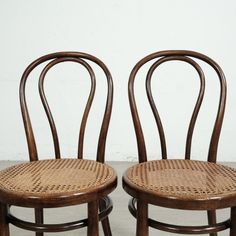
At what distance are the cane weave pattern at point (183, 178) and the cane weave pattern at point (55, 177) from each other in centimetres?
10

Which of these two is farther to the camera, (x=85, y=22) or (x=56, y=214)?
(x=85, y=22)

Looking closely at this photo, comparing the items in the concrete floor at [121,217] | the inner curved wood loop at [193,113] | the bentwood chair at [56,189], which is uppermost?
the inner curved wood loop at [193,113]

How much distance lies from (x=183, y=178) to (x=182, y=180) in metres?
0.02

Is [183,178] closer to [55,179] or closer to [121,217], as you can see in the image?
[55,179]

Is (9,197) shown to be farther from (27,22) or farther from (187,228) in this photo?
(27,22)

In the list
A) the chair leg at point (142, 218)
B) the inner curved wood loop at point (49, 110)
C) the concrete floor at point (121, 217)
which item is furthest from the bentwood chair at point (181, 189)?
the concrete floor at point (121, 217)

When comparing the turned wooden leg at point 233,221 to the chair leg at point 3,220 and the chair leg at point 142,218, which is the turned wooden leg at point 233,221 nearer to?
the chair leg at point 142,218

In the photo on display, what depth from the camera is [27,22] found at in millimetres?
2533

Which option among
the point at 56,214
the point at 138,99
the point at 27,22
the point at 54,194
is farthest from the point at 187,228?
the point at 27,22

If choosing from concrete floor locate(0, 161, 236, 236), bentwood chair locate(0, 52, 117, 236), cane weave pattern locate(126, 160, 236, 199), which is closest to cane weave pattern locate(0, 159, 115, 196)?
bentwood chair locate(0, 52, 117, 236)

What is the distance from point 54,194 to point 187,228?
0.36 metres

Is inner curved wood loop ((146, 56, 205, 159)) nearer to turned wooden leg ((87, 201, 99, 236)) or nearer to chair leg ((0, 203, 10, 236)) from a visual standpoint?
turned wooden leg ((87, 201, 99, 236))

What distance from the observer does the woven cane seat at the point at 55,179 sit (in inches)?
34.7

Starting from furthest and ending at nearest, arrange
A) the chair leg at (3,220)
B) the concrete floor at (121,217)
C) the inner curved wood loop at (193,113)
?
the concrete floor at (121,217), the inner curved wood loop at (193,113), the chair leg at (3,220)
